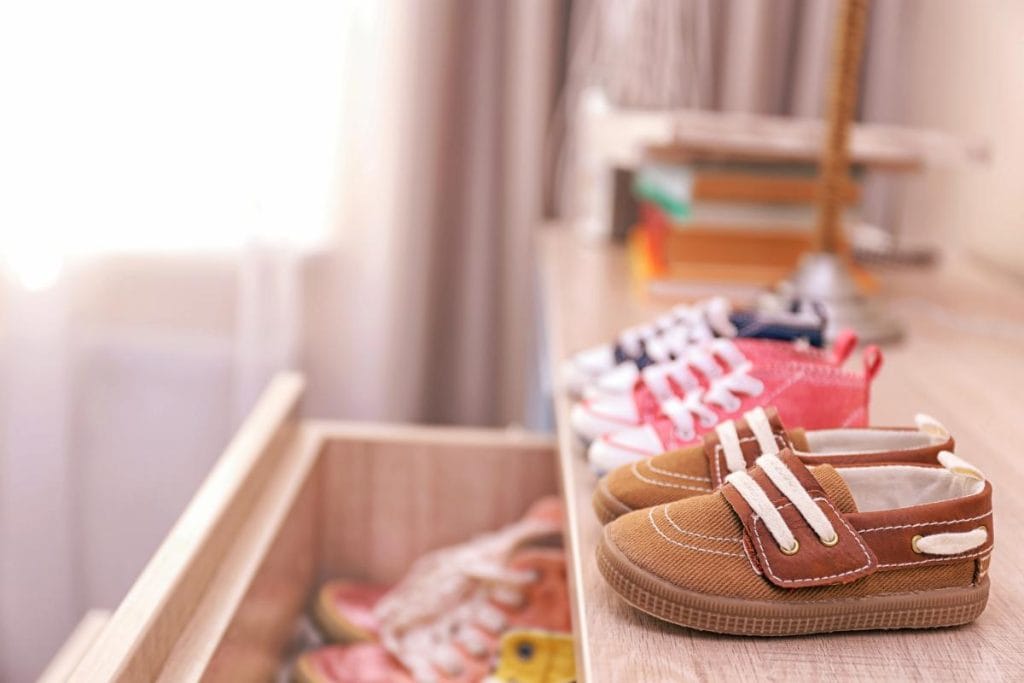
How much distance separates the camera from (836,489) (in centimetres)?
57

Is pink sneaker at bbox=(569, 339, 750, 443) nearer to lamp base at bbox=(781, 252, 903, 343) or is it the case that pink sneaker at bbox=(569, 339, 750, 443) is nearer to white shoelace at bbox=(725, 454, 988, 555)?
white shoelace at bbox=(725, 454, 988, 555)

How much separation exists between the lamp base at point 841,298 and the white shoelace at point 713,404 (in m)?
0.43

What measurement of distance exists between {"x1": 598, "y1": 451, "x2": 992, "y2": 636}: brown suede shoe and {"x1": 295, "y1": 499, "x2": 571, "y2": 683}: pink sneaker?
0.39 m

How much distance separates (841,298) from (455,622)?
53cm

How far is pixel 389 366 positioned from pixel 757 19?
2.62ft

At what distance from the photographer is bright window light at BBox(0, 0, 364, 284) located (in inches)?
63.4

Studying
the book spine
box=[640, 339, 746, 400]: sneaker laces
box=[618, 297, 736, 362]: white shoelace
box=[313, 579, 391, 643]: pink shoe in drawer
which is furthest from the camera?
the book spine

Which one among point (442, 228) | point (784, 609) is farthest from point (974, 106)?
point (784, 609)

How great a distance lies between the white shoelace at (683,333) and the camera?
34.8 inches

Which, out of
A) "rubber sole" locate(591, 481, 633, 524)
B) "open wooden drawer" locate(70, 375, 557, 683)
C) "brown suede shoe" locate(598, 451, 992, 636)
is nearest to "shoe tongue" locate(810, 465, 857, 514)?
"brown suede shoe" locate(598, 451, 992, 636)

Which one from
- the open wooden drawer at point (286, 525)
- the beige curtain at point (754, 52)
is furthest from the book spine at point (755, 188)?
the open wooden drawer at point (286, 525)

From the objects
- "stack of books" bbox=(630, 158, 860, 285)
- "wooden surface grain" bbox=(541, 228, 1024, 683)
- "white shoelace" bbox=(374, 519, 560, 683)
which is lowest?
"white shoelace" bbox=(374, 519, 560, 683)

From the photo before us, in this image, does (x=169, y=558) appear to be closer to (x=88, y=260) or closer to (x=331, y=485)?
(x=331, y=485)

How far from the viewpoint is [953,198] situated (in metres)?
1.74
